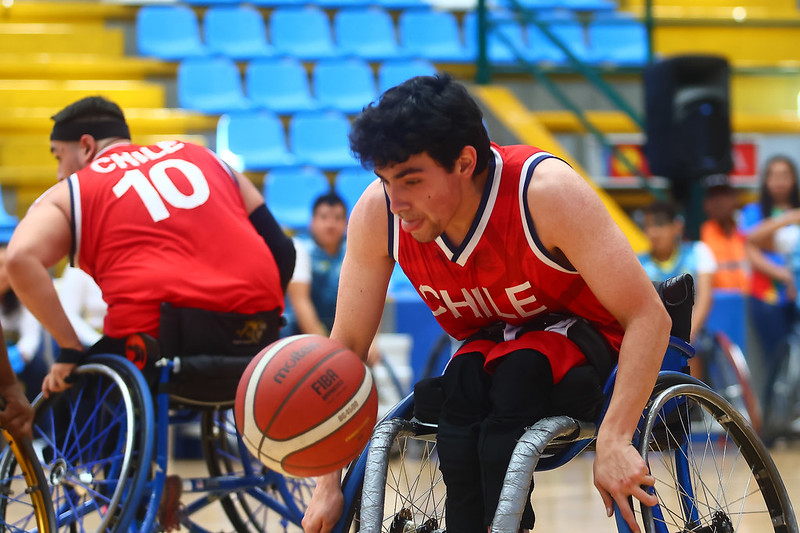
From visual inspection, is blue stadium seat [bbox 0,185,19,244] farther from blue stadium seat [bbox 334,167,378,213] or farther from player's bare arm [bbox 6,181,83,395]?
player's bare arm [bbox 6,181,83,395]

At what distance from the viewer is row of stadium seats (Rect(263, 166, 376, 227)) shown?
7234 mm

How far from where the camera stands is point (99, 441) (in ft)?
9.68

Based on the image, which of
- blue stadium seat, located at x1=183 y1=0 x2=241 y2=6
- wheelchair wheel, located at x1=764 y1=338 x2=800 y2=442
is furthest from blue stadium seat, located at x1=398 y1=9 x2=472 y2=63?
wheelchair wheel, located at x1=764 y1=338 x2=800 y2=442

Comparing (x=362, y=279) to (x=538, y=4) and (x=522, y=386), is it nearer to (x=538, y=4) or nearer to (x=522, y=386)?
(x=522, y=386)

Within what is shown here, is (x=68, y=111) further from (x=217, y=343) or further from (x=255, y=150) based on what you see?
(x=255, y=150)

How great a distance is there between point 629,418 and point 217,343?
52.7 inches

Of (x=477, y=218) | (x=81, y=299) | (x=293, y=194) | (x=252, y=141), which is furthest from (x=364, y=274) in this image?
(x=252, y=141)

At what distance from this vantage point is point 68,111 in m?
3.15

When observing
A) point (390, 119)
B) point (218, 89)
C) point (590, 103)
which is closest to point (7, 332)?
point (218, 89)

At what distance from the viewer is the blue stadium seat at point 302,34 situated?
8.50 m

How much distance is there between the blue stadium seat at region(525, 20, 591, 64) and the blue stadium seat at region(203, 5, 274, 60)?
2.13 meters

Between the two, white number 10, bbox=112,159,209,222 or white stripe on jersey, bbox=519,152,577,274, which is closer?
white stripe on jersey, bbox=519,152,577,274

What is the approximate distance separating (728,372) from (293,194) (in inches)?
124

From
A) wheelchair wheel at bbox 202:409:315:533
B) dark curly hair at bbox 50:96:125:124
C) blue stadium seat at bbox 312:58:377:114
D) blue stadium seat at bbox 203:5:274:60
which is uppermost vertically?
blue stadium seat at bbox 203:5:274:60
